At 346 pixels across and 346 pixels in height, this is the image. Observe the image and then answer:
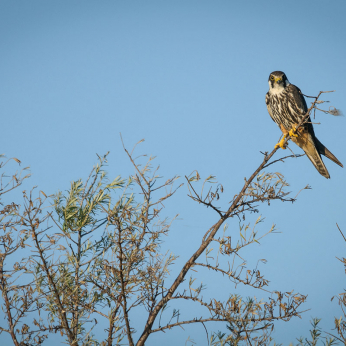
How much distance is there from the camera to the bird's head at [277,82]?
22.8 feet

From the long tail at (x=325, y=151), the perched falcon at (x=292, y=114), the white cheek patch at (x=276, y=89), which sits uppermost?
the white cheek patch at (x=276, y=89)

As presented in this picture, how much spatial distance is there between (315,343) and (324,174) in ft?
11.3

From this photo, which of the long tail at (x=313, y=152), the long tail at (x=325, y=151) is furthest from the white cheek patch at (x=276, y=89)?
the long tail at (x=325, y=151)

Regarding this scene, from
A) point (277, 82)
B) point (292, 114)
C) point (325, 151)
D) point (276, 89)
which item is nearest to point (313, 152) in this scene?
point (325, 151)

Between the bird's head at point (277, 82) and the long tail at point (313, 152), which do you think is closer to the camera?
the long tail at point (313, 152)

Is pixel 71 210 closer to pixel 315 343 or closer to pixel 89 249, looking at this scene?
pixel 89 249

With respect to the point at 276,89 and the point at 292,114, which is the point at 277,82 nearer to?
the point at 276,89

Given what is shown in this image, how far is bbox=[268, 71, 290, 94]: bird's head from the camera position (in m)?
6.96

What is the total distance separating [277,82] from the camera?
6.97 m

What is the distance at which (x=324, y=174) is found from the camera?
20.6 ft

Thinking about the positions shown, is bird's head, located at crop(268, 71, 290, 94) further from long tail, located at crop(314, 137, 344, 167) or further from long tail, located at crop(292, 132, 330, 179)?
long tail, located at crop(314, 137, 344, 167)

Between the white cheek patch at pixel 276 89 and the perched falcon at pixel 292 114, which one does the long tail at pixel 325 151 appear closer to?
the perched falcon at pixel 292 114

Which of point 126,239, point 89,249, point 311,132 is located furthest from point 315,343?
point 311,132

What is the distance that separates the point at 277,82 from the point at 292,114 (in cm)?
79
